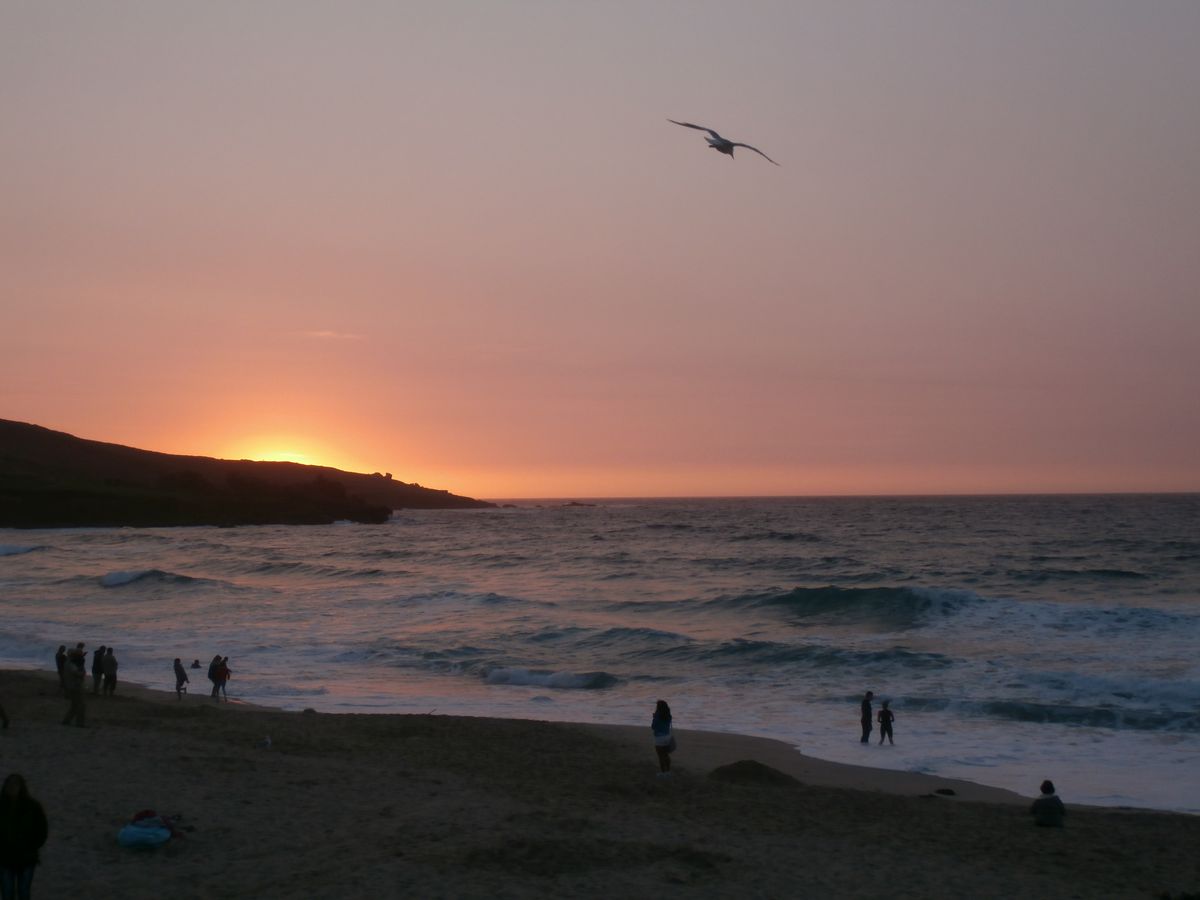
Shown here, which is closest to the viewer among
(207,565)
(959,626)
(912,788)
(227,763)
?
(227,763)

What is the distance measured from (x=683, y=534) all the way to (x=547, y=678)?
→ 226 feet

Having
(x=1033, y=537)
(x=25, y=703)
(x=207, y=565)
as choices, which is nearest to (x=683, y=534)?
(x=1033, y=537)

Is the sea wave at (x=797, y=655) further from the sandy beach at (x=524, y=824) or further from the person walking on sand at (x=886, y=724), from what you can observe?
the sandy beach at (x=524, y=824)

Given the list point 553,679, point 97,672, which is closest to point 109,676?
point 97,672

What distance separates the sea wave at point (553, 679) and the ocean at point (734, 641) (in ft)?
0.28

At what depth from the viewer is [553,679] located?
25734mm

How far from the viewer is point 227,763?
564 inches

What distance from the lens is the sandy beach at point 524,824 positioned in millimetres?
9930

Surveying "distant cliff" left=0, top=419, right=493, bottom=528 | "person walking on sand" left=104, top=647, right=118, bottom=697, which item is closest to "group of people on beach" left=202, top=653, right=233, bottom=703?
"person walking on sand" left=104, top=647, right=118, bottom=697

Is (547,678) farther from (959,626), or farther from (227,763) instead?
(959,626)

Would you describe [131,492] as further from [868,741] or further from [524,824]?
[524,824]

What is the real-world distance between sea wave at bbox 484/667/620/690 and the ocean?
87 millimetres

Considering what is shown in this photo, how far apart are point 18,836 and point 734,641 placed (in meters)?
23.9

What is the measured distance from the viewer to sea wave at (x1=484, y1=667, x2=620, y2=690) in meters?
25.4
